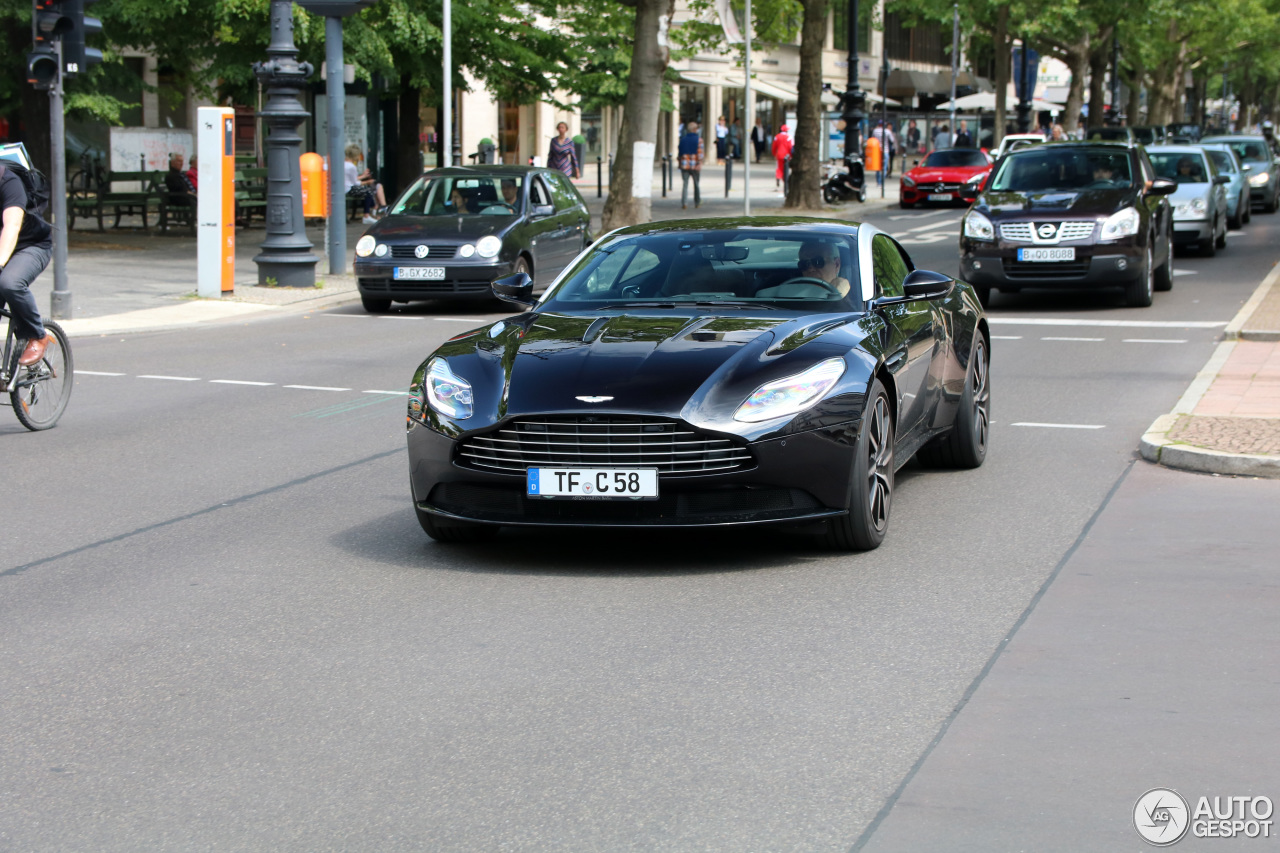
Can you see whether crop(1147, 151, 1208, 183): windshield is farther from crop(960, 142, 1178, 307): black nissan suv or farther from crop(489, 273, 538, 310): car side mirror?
crop(489, 273, 538, 310): car side mirror

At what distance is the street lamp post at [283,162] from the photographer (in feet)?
67.3

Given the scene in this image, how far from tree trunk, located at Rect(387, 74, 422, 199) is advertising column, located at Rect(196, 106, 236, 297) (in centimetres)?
1432

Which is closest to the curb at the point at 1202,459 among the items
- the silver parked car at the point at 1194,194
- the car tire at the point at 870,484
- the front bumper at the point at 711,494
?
the car tire at the point at 870,484

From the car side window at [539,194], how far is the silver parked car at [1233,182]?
15601 millimetres

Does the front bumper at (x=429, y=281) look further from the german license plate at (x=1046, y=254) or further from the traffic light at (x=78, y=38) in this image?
the german license plate at (x=1046, y=254)

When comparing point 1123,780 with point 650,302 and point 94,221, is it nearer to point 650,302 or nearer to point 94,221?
point 650,302

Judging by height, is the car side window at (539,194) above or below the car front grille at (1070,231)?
above

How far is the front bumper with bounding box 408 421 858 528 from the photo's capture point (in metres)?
6.39

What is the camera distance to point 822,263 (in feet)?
25.6

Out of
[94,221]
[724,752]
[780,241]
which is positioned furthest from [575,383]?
[94,221]

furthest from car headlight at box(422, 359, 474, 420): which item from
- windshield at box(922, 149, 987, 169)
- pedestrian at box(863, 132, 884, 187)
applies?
pedestrian at box(863, 132, 884, 187)

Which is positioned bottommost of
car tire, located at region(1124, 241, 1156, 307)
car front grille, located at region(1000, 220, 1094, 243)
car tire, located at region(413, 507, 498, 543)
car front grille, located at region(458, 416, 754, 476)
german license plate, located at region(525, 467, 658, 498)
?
car tire, located at region(413, 507, 498, 543)

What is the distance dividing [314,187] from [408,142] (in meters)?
11.3

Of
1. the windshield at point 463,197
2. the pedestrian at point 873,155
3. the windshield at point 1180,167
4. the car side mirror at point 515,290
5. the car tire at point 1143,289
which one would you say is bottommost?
the car tire at point 1143,289
